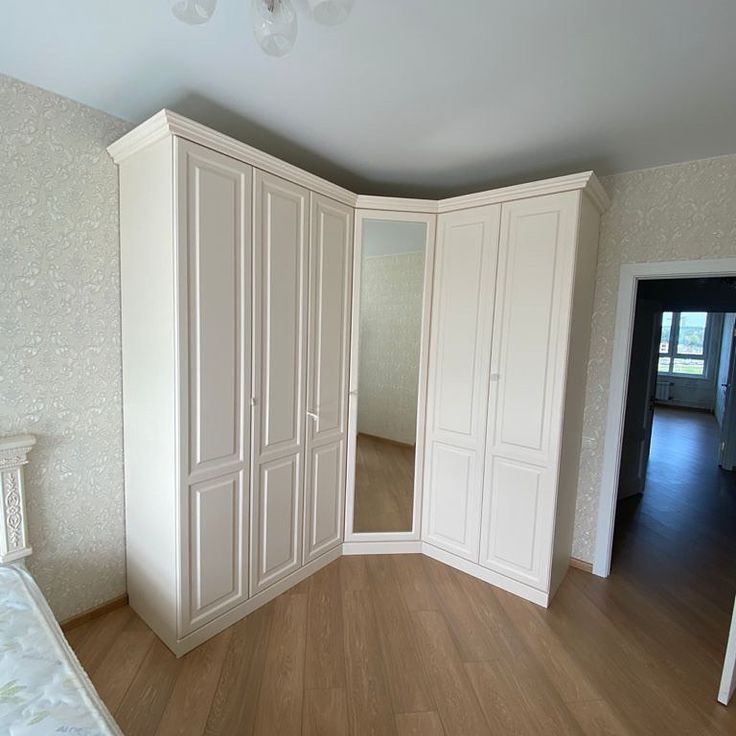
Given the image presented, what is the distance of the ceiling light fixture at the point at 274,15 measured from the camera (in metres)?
0.94

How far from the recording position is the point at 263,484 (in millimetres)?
2090

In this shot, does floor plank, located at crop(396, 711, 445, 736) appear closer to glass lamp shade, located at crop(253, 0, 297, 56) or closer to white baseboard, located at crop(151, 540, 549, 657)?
white baseboard, located at crop(151, 540, 549, 657)

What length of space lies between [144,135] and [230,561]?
202cm

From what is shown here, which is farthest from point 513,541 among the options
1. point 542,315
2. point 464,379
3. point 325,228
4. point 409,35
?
point 409,35

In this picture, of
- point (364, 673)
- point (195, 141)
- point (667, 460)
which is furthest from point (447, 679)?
point (667, 460)

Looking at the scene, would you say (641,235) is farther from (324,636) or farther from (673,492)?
(673,492)

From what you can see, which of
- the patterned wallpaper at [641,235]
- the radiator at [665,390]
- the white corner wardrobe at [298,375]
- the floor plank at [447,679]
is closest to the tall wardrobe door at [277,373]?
the white corner wardrobe at [298,375]

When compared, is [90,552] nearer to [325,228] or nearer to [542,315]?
[325,228]

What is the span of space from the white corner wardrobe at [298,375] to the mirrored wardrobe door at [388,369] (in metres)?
0.07

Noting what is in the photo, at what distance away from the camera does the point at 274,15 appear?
98cm

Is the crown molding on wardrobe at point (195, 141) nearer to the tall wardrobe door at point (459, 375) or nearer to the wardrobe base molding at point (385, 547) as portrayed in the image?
the tall wardrobe door at point (459, 375)

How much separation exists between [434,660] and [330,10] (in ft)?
8.19

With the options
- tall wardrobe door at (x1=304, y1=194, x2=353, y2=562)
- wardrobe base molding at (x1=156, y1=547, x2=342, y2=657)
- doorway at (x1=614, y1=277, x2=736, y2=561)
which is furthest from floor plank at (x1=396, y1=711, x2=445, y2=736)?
doorway at (x1=614, y1=277, x2=736, y2=561)

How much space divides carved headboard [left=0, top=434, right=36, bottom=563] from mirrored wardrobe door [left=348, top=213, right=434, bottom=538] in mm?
1669
